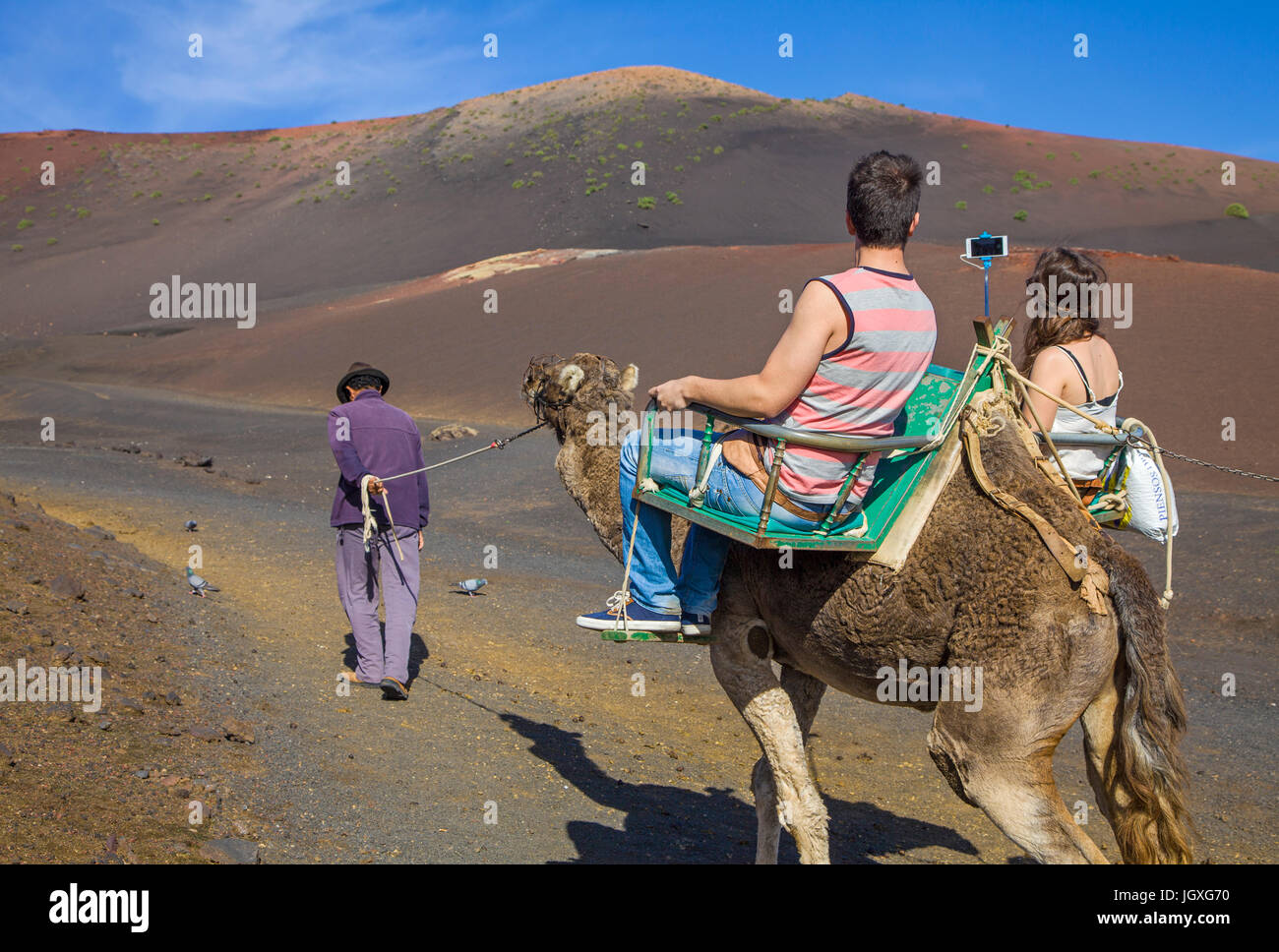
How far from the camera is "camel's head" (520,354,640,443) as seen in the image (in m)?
4.70

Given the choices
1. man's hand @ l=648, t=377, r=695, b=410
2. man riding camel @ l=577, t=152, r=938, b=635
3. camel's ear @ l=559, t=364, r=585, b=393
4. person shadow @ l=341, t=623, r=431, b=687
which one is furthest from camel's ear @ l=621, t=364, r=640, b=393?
person shadow @ l=341, t=623, r=431, b=687

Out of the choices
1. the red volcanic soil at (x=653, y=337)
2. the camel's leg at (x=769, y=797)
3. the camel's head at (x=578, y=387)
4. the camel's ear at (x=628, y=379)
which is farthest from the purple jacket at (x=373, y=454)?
the red volcanic soil at (x=653, y=337)

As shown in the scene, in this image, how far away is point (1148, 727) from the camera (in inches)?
136

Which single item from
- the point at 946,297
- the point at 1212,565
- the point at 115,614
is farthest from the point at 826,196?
the point at 115,614

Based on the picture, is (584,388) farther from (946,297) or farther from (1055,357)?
(946,297)

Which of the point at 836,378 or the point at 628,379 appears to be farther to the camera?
the point at 628,379

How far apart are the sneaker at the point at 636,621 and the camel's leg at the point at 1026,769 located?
1.13 m

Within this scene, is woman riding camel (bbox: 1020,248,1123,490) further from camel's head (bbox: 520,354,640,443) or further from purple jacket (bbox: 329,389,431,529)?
purple jacket (bbox: 329,389,431,529)

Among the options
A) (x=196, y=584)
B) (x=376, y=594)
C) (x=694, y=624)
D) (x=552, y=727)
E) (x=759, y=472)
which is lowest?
(x=552, y=727)

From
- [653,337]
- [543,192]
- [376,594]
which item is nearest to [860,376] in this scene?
Answer: [376,594]

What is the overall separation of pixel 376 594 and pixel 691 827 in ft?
9.48

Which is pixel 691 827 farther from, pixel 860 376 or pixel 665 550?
pixel 860 376

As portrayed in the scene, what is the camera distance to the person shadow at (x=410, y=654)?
7.69 m

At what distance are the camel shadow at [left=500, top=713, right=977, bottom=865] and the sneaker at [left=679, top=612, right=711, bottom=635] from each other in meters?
1.47
